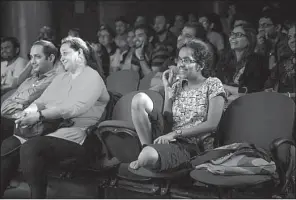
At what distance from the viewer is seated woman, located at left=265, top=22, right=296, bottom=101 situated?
2612mm

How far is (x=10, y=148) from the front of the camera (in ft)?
9.72

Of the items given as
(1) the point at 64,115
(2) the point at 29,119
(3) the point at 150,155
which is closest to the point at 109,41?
(1) the point at 64,115

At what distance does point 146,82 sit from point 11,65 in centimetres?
100

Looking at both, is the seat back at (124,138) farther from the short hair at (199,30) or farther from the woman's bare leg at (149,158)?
the short hair at (199,30)

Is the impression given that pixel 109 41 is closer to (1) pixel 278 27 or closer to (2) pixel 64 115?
(2) pixel 64 115

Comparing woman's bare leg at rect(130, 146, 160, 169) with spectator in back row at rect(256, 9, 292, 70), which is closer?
woman's bare leg at rect(130, 146, 160, 169)

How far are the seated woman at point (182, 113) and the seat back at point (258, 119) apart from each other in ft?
0.47

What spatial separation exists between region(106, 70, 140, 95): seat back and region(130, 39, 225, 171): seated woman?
13.8 inches

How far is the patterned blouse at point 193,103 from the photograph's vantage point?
248 centimetres

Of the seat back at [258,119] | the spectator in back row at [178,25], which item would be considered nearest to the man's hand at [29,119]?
the spectator in back row at [178,25]

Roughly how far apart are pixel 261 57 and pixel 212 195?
0.79 m

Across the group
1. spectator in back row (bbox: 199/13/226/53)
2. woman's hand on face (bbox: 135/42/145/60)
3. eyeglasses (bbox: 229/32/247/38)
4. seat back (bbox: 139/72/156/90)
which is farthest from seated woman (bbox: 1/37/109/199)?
eyeglasses (bbox: 229/32/247/38)

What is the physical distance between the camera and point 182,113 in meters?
2.55

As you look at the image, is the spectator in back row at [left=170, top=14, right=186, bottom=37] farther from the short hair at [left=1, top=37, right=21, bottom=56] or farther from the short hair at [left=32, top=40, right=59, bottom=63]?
the short hair at [left=1, top=37, right=21, bottom=56]
